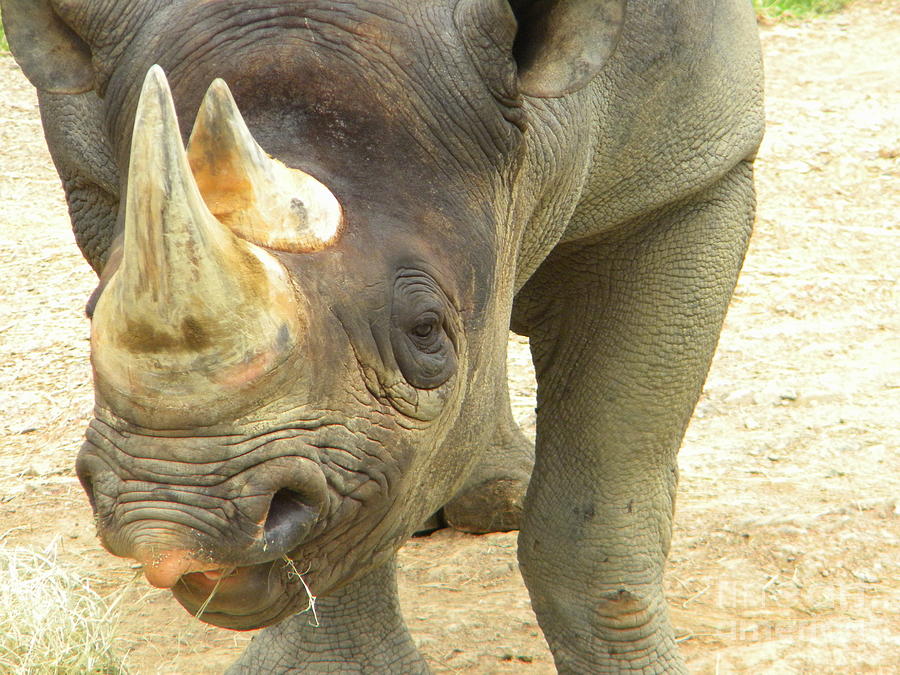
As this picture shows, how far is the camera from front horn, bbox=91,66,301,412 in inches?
73.5

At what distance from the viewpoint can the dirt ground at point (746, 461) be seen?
13.2ft

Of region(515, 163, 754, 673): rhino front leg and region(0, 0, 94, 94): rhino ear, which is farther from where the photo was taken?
region(515, 163, 754, 673): rhino front leg

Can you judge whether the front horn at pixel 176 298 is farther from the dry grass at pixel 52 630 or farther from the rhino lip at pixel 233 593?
the dry grass at pixel 52 630

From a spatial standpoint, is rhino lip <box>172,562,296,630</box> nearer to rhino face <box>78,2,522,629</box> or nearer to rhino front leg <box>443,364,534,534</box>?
rhino face <box>78,2,522,629</box>

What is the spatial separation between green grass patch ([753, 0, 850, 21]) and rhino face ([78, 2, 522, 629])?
8971 mm

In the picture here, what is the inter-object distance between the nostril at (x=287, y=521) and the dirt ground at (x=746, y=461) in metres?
1.51

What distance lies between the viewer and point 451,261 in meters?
2.37

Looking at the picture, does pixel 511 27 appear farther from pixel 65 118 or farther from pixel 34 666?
pixel 34 666

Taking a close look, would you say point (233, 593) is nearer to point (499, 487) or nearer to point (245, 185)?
point (245, 185)

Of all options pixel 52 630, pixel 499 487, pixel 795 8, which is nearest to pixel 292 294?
pixel 52 630

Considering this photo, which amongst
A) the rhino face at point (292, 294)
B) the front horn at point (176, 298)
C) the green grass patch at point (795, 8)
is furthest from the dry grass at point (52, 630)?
the green grass patch at point (795, 8)

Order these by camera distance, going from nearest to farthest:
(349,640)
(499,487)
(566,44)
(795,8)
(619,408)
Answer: (566,44)
(619,408)
(349,640)
(499,487)
(795,8)

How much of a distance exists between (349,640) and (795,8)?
8.72m

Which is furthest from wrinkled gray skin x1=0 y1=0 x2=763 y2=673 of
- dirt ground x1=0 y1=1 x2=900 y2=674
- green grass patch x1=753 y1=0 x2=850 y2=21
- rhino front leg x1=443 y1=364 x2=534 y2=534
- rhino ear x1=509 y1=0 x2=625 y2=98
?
green grass patch x1=753 y1=0 x2=850 y2=21
